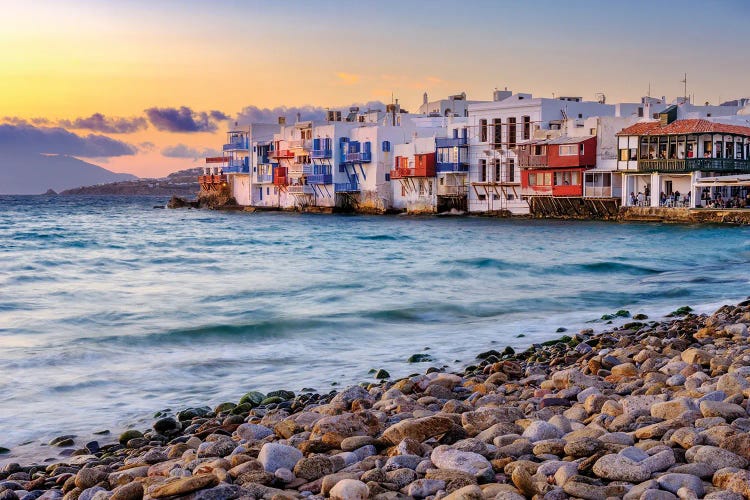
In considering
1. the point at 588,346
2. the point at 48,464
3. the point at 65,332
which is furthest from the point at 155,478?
the point at 65,332

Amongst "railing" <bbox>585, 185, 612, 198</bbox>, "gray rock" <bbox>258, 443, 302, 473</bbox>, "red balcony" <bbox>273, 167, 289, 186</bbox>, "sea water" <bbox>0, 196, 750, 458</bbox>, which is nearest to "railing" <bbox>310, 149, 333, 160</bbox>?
"red balcony" <bbox>273, 167, 289, 186</bbox>

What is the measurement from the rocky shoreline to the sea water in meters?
1.88

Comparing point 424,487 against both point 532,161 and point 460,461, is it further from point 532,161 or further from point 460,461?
point 532,161

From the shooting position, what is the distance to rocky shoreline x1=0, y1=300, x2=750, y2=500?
15.3ft

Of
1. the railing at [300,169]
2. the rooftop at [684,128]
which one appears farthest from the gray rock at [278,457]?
the railing at [300,169]

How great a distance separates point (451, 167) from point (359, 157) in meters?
9.70

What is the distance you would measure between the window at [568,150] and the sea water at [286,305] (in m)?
13.5

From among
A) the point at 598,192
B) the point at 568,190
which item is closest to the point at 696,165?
the point at 598,192

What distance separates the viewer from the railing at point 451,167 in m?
64.9

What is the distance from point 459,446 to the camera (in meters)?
5.27

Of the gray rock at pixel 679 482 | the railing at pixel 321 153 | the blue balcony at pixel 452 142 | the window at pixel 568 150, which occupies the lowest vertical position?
the gray rock at pixel 679 482

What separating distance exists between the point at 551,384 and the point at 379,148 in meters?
63.4

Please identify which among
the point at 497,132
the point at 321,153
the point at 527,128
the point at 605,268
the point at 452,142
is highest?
the point at 527,128

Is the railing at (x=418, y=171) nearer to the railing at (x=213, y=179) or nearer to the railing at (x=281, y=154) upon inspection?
the railing at (x=281, y=154)
